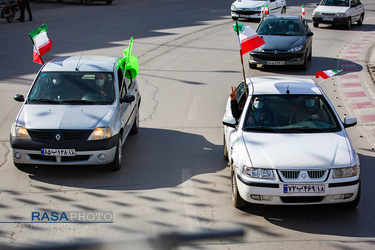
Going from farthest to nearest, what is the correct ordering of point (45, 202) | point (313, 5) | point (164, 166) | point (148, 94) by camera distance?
point (313, 5) → point (148, 94) → point (164, 166) → point (45, 202)

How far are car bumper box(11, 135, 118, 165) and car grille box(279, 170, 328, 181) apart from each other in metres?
3.07

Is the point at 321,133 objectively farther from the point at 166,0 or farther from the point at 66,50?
the point at 166,0

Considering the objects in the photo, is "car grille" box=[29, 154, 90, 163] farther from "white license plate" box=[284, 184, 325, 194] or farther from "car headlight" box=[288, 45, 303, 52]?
"car headlight" box=[288, 45, 303, 52]

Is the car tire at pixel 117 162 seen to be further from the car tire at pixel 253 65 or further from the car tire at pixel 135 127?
the car tire at pixel 253 65

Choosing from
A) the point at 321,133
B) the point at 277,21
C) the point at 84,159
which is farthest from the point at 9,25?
the point at 321,133

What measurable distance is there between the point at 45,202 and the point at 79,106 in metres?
2.10

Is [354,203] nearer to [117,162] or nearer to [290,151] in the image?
[290,151]

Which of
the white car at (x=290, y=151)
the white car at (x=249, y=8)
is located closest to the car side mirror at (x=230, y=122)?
the white car at (x=290, y=151)

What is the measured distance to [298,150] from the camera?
7.01 metres

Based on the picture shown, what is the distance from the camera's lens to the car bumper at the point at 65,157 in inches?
327

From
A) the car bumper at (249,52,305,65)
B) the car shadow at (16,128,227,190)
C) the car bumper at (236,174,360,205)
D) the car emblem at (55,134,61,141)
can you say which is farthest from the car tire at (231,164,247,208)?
the car bumper at (249,52,305,65)

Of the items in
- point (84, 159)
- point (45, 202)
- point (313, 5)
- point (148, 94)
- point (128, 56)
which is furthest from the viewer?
point (313, 5)

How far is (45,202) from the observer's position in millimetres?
7461

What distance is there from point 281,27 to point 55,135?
38.6 ft
